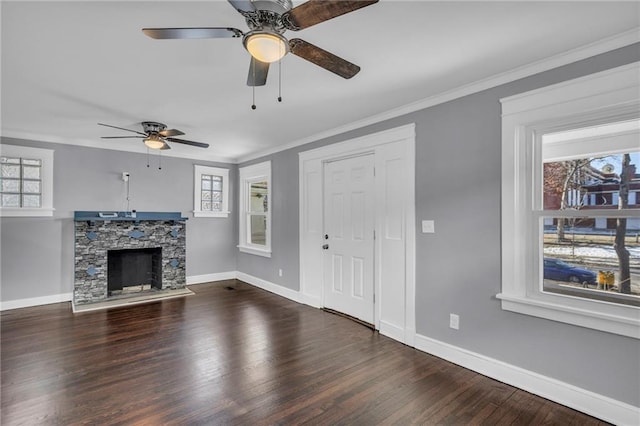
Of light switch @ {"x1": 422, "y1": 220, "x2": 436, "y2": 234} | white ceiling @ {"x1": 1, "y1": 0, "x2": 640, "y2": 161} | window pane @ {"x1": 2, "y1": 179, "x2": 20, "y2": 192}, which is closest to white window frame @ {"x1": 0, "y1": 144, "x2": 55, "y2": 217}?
window pane @ {"x1": 2, "y1": 179, "x2": 20, "y2": 192}

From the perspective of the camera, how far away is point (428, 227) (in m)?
3.08

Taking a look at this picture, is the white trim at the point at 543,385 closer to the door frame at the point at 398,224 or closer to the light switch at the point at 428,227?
the door frame at the point at 398,224

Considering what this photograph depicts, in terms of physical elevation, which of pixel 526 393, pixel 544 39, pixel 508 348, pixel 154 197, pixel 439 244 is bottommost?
pixel 526 393

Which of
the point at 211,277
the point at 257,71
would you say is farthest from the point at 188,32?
the point at 211,277

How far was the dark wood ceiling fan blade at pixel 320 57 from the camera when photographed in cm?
169

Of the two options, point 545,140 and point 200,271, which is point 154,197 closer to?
point 200,271

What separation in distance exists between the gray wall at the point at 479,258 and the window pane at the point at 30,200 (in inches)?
197

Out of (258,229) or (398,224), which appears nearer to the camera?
(398,224)

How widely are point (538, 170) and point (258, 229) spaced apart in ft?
15.5

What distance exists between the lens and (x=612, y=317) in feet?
6.65

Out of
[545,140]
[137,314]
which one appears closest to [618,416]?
[545,140]

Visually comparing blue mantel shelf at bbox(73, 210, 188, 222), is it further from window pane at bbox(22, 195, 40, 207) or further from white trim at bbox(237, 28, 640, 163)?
white trim at bbox(237, 28, 640, 163)

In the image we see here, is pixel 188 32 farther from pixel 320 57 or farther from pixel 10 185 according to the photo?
pixel 10 185

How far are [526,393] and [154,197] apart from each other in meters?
5.72
